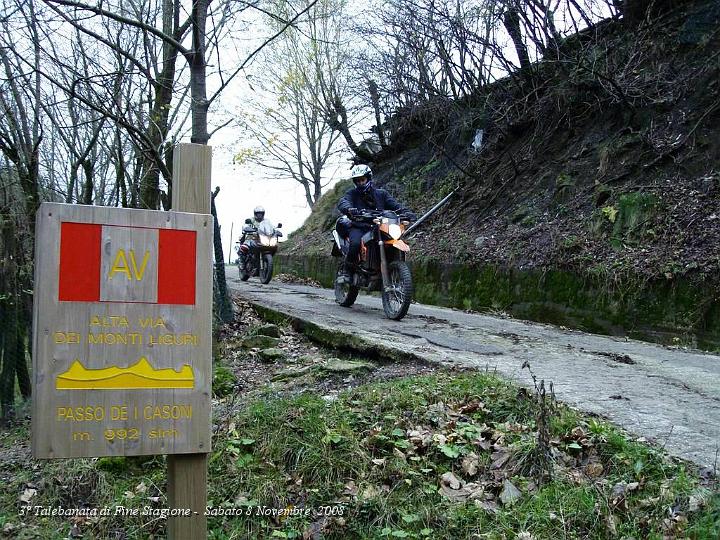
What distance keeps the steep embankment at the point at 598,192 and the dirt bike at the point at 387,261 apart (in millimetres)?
2305

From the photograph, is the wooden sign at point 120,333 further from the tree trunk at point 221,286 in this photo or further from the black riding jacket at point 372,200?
the black riding jacket at point 372,200

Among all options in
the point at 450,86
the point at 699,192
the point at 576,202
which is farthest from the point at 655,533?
the point at 450,86

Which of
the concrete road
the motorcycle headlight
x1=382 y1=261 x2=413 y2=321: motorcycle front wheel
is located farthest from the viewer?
the motorcycle headlight

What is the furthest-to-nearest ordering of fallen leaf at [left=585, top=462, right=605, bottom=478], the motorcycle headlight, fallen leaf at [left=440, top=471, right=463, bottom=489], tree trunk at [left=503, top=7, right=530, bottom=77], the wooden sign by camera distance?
tree trunk at [left=503, top=7, right=530, bottom=77] → the motorcycle headlight → fallen leaf at [left=440, top=471, right=463, bottom=489] → fallen leaf at [left=585, top=462, right=605, bottom=478] → the wooden sign

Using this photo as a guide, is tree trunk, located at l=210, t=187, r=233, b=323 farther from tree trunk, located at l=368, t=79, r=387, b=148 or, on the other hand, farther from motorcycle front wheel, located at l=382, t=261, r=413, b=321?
tree trunk, located at l=368, t=79, r=387, b=148

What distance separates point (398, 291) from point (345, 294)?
5.59ft

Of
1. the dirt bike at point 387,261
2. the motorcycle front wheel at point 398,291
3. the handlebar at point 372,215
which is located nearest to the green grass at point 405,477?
the motorcycle front wheel at point 398,291

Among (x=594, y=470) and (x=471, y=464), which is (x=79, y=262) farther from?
(x=594, y=470)

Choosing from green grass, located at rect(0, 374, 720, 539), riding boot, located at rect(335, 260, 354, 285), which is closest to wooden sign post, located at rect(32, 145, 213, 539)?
green grass, located at rect(0, 374, 720, 539)

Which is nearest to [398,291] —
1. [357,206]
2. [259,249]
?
[357,206]

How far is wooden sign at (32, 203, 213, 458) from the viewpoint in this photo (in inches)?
90.0

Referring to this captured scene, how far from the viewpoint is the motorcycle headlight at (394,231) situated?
307 inches

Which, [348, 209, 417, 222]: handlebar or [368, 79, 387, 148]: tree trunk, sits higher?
[368, 79, 387, 148]: tree trunk

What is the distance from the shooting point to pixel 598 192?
9.41 metres
